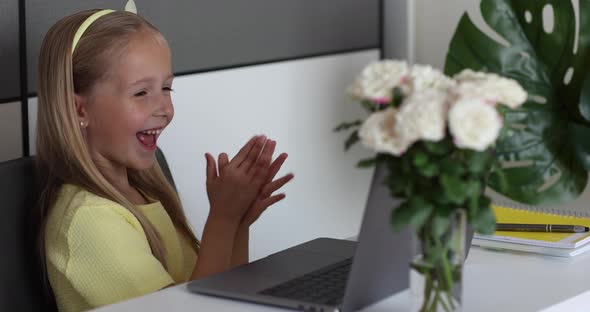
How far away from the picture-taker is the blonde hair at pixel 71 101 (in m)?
1.66

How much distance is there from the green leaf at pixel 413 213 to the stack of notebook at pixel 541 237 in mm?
604

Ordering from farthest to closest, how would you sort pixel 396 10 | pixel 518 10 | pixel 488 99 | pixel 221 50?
1. pixel 396 10
2. pixel 221 50
3. pixel 518 10
4. pixel 488 99

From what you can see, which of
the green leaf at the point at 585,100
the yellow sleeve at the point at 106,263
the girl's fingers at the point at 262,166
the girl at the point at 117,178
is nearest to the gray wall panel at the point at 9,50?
the girl at the point at 117,178

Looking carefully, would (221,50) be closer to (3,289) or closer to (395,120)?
(3,289)

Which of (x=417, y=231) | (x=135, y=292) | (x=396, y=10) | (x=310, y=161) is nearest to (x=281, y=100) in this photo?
(x=310, y=161)

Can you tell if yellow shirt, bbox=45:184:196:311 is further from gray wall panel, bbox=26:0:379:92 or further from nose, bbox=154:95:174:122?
gray wall panel, bbox=26:0:379:92

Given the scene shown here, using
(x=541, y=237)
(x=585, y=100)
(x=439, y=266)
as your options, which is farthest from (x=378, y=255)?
(x=541, y=237)

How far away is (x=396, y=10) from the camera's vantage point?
10.4 feet

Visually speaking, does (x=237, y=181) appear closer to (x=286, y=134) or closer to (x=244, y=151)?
(x=244, y=151)

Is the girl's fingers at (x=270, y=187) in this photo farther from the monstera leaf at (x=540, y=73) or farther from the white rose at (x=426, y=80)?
the white rose at (x=426, y=80)

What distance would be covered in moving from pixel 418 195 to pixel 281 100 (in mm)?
1875

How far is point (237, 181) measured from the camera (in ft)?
5.41

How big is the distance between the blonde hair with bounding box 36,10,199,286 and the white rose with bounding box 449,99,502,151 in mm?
878

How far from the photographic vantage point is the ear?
176 cm
